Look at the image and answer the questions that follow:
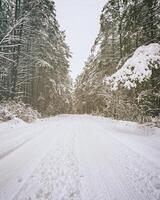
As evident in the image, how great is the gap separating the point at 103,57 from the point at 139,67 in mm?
14400

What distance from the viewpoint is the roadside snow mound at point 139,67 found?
26.7 feet

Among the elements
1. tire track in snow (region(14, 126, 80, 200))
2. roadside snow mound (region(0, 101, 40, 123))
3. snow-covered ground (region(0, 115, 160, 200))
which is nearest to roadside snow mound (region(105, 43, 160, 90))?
snow-covered ground (region(0, 115, 160, 200))

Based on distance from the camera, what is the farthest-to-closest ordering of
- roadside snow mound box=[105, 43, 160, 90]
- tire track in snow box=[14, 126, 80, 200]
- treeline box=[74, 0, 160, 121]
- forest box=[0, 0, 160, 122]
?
treeline box=[74, 0, 160, 121] → forest box=[0, 0, 160, 122] → roadside snow mound box=[105, 43, 160, 90] → tire track in snow box=[14, 126, 80, 200]

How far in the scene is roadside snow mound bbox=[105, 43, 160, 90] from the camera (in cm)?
815

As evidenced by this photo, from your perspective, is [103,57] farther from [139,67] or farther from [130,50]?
[139,67]

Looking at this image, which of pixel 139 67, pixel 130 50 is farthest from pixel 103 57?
pixel 139 67

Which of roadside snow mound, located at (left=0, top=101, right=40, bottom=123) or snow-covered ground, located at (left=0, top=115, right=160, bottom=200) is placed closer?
snow-covered ground, located at (left=0, top=115, right=160, bottom=200)

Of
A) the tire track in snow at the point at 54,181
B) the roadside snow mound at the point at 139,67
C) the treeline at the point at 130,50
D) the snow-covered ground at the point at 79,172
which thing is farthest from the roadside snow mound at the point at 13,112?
the tire track in snow at the point at 54,181

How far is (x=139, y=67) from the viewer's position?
8242 mm

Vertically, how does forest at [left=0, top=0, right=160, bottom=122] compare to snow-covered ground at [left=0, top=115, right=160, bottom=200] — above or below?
above

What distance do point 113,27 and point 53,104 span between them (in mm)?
13589

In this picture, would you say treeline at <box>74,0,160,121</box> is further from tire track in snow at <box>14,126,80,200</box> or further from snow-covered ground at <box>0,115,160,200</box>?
tire track in snow at <box>14,126,80,200</box>

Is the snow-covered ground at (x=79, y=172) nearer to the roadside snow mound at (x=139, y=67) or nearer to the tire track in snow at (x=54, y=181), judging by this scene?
the tire track in snow at (x=54, y=181)

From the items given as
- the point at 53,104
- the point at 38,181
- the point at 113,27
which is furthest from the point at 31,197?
the point at 53,104
